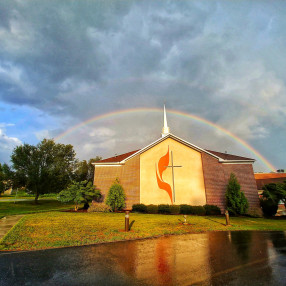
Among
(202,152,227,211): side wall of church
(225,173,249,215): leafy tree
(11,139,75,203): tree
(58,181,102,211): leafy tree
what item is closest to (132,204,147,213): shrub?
(58,181,102,211): leafy tree

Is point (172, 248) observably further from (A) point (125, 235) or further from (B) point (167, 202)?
(B) point (167, 202)

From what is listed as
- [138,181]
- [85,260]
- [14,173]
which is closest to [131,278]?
[85,260]

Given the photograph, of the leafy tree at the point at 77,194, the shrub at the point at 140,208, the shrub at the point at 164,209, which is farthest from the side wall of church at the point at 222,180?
the leafy tree at the point at 77,194

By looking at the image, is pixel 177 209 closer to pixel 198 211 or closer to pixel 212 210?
pixel 198 211

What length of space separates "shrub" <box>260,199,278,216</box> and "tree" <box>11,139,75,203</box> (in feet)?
121

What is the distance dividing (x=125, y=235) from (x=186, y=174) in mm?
15973

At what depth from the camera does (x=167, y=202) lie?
77.4ft

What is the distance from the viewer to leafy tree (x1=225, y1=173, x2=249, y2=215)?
2098 centimetres

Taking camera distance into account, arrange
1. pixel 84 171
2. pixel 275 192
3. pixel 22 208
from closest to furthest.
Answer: pixel 275 192 < pixel 22 208 < pixel 84 171

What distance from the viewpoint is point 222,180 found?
974 inches

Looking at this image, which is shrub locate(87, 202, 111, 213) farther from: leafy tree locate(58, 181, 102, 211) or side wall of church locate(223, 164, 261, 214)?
side wall of church locate(223, 164, 261, 214)

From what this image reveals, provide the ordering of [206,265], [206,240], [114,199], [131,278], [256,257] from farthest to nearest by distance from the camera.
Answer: [114,199]
[206,240]
[256,257]
[206,265]
[131,278]

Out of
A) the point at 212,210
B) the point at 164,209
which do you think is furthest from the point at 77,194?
the point at 212,210

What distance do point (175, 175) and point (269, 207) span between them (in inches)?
501
